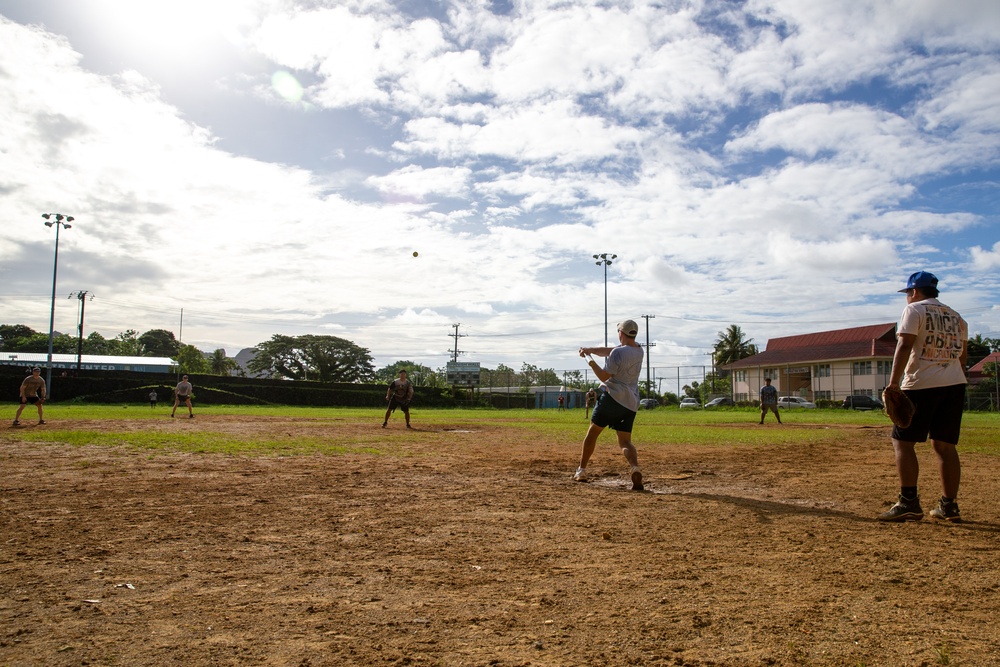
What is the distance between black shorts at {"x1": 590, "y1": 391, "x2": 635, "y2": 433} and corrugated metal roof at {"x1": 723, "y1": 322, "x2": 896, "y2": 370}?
56675 mm

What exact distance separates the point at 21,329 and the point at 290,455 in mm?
116942

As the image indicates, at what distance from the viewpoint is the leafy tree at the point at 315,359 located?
281ft

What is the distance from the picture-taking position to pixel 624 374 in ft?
23.9

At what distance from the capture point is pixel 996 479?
7.52 meters

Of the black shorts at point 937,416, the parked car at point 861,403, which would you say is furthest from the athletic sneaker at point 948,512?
the parked car at point 861,403

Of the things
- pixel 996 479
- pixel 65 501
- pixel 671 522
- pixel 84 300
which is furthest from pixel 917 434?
pixel 84 300

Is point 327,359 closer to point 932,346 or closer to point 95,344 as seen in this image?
point 95,344

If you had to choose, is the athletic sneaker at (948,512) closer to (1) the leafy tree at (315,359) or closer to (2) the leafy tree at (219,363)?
(1) the leafy tree at (315,359)

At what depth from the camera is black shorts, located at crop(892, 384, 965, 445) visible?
16.9 feet

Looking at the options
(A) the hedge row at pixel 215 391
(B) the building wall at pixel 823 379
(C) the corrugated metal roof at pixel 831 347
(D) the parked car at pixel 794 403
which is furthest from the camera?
(C) the corrugated metal roof at pixel 831 347

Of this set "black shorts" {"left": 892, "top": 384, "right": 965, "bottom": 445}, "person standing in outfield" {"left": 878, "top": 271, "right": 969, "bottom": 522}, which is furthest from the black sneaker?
"black shorts" {"left": 892, "top": 384, "right": 965, "bottom": 445}

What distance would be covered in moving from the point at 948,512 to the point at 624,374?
3070 mm

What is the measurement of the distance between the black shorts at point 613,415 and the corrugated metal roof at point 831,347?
56675mm

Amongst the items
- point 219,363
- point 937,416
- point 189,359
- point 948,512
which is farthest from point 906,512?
point 219,363
